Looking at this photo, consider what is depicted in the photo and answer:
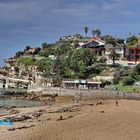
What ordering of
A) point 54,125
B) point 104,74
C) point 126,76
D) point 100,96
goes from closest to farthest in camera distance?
point 54,125 → point 100,96 → point 126,76 → point 104,74

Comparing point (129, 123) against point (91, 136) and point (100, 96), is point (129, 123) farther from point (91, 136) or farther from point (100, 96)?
point (100, 96)

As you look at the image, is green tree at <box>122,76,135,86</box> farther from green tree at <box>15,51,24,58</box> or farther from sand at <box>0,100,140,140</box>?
green tree at <box>15,51,24,58</box>

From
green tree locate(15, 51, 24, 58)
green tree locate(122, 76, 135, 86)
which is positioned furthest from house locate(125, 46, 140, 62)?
green tree locate(15, 51, 24, 58)

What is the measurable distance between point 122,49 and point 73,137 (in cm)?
8703

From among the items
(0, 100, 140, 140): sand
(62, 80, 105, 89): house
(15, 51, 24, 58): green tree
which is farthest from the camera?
(15, 51, 24, 58): green tree

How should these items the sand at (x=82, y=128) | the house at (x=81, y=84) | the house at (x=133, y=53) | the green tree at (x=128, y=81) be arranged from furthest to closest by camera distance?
the house at (x=133, y=53) < the house at (x=81, y=84) < the green tree at (x=128, y=81) < the sand at (x=82, y=128)

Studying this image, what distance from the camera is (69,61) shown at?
4333 inches

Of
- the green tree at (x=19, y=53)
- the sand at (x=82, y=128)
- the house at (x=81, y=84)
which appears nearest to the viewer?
the sand at (x=82, y=128)

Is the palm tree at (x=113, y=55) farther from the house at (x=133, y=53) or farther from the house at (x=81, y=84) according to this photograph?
the house at (x=81, y=84)

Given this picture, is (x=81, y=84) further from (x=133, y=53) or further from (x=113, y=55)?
(x=133, y=53)

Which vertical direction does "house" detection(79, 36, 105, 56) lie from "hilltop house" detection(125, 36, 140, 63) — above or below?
above

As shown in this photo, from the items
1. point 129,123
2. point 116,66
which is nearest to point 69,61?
point 116,66

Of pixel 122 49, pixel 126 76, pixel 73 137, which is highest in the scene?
pixel 122 49

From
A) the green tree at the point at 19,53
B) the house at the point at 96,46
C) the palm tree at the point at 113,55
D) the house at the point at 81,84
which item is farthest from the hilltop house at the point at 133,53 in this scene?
the green tree at the point at 19,53
